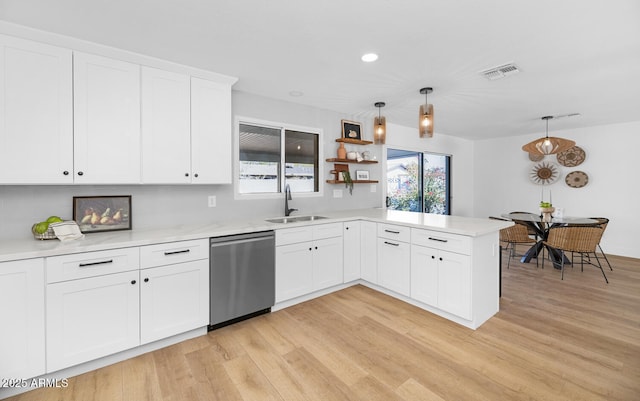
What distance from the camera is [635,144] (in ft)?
16.3

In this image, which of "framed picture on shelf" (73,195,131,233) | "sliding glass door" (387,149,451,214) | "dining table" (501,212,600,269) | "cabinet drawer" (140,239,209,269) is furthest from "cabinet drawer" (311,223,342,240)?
"dining table" (501,212,600,269)

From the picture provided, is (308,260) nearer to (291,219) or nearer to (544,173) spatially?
(291,219)

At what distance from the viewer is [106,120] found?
7.47 ft

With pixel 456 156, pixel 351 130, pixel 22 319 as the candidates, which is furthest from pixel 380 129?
pixel 456 156

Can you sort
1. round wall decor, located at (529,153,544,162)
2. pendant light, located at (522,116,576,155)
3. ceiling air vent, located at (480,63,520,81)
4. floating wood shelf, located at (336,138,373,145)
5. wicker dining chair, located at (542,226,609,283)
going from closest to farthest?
ceiling air vent, located at (480,63,520,81), wicker dining chair, located at (542,226,609,283), pendant light, located at (522,116,576,155), floating wood shelf, located at (336,138,373,145), round wall decor, located at (529,153,544,162)

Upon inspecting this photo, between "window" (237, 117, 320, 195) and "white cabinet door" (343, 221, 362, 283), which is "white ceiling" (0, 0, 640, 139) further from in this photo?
"white cabinet door" (343, 221, 362, 283)

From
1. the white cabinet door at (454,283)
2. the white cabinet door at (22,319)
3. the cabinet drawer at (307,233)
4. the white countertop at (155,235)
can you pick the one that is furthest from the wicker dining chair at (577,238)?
the white cabinet door at (22,319)

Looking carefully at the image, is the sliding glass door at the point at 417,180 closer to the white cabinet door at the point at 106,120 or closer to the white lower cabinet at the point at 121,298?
the white lower cabinet at the point at 121,298

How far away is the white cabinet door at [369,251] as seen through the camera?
134 inches

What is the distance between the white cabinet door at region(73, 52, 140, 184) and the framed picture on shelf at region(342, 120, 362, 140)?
2652 mm

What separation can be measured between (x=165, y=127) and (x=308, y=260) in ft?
6.17

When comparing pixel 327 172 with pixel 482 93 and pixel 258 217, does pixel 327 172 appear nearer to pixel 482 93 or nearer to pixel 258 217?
pixel 258 217

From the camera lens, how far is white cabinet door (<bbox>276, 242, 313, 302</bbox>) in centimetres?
288

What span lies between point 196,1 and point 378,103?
257 centimetres
